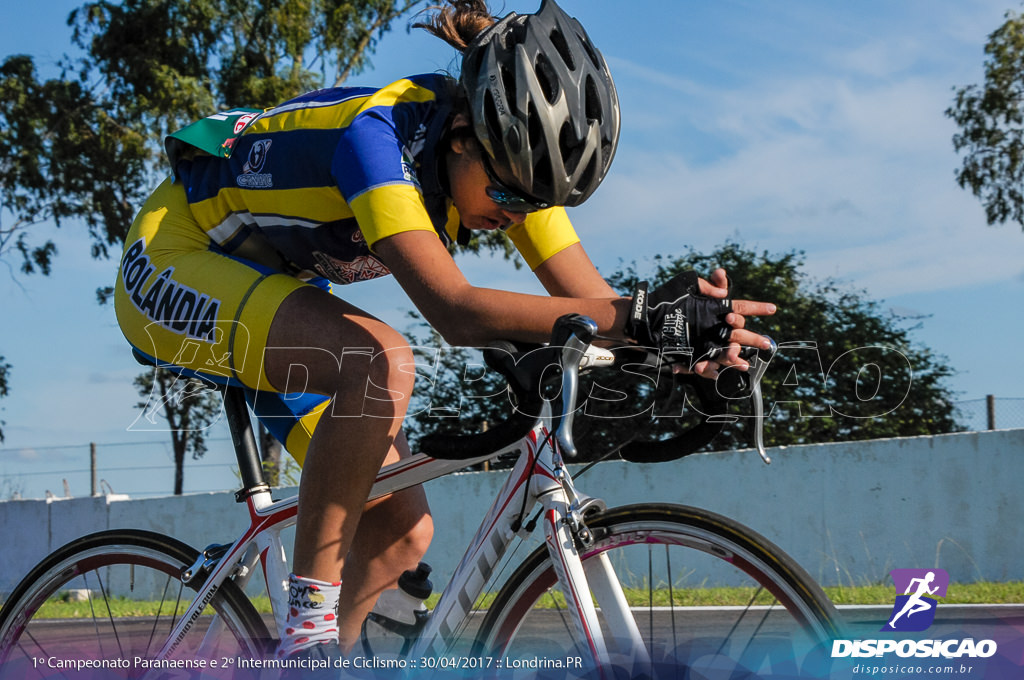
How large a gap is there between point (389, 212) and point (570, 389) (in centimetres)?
55

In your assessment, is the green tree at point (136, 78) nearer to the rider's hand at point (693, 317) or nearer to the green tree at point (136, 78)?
the green tree at point (136, 78)

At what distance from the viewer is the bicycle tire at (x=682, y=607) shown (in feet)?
5.53

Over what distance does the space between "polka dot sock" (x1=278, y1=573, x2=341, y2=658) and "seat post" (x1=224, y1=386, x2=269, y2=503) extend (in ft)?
1.58

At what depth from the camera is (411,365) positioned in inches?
81.7

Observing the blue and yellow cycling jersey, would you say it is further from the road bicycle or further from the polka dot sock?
the polka dot sock

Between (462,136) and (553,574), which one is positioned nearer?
(553,574)

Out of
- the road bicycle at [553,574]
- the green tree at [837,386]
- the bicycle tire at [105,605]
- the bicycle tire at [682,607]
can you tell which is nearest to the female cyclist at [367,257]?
the road bicycle at [553,574]

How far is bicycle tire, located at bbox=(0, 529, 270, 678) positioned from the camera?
254 centimetres

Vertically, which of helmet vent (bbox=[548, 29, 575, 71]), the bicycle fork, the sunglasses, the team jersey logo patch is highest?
helmet vent (bbox=[548, 29, 575, 71])

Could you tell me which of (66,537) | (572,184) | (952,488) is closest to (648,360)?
(572,184)

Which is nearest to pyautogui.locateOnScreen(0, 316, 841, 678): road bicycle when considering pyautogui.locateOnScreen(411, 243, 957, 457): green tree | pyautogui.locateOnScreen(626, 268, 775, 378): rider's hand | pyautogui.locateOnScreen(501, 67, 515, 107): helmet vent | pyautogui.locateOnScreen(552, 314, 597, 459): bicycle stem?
pyautogui.locateOnScreen(552, 314, 597, 459): bicycle stem

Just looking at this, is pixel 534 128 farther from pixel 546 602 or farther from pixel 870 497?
pixel 870 497

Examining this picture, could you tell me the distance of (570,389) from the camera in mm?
1718

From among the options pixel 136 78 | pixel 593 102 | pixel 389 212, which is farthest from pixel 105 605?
pixel 136 78
